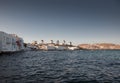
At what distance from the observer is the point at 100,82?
16.2m

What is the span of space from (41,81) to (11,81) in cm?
286

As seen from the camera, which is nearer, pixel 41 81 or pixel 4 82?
pixel 4 82

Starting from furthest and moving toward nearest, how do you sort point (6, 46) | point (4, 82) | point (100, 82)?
1. point (6, 46)
2. point (100, 82)
3. point (4, 82)

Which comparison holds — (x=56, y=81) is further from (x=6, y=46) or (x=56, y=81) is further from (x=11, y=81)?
(x=6, y=46)

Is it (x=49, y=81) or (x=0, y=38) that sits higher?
(x=0, y=38)

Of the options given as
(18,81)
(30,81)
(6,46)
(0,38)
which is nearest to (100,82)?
(30,81)

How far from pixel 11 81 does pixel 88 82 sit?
7447 mm

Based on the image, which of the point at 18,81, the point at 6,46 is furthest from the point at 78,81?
the point at 6,46

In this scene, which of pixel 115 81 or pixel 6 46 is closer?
pixel 115 81

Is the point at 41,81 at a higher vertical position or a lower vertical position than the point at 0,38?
lower

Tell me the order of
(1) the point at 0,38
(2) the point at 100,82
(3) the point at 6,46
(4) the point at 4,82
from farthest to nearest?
(3) the point at 6,46 < (1) the point at 0,38 < (2) the point at 100,82 < (4) the point at 4,82

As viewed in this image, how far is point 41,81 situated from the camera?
53.5ft

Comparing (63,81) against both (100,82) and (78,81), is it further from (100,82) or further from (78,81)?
(100,82)

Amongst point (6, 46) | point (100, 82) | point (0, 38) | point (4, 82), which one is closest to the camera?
point (4, 82)
